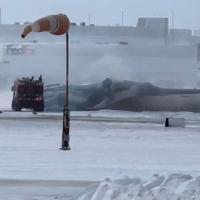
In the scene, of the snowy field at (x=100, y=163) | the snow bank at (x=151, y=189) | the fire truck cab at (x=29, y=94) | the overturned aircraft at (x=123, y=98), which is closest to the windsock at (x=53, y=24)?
the snowy field at (x=100, y=163)

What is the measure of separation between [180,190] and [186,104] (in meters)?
36.0

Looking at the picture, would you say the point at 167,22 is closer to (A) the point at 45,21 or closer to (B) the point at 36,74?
(B) the point at 36,74

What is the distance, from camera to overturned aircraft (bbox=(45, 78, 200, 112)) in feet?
144

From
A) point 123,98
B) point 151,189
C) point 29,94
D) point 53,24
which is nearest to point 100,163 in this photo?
point 53,24

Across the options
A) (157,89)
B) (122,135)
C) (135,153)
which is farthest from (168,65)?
(135,153)

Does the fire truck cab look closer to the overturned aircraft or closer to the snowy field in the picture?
the overturned aircraft

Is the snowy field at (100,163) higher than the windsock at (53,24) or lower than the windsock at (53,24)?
lower

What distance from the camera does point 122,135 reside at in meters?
A: 23.7

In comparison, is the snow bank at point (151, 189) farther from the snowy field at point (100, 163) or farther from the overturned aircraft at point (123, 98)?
the overturned aircraft at point (123, 98)

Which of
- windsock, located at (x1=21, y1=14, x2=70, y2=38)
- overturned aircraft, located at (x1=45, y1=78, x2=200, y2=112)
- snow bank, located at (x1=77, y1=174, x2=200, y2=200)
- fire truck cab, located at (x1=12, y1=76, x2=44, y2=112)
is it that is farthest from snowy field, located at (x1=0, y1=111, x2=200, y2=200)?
overturned aircraft, located at (x1=45, y1=78, x2=200, y2=112)

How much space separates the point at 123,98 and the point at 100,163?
2916 cm

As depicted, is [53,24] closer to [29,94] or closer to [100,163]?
[100,163]

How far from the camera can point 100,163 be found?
15.0 metres

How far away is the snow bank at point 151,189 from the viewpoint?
8.36 metres
